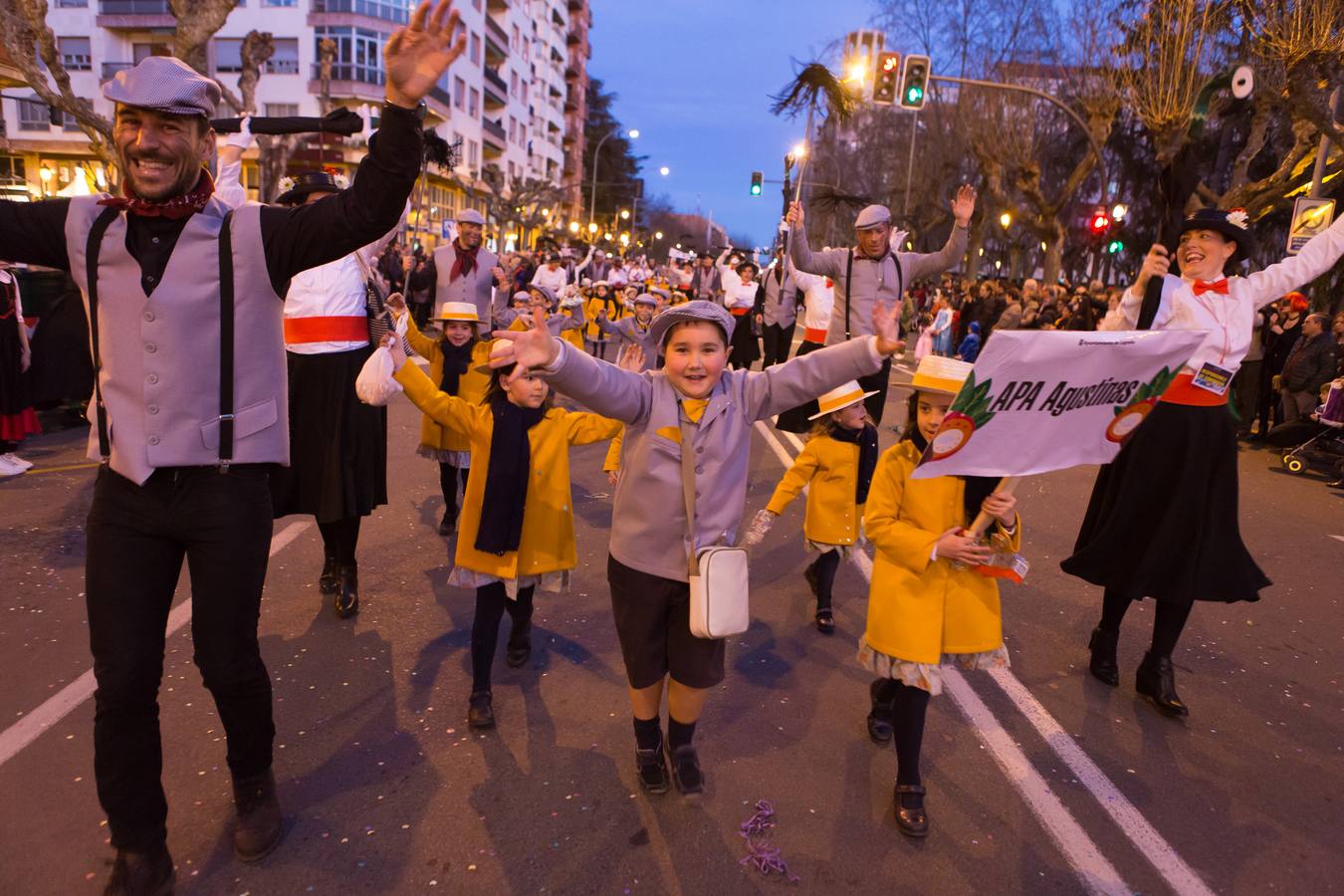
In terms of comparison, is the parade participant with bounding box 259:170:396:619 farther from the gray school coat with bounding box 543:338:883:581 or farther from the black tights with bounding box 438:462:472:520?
the gray school coat with bounding box 543:338:883:581

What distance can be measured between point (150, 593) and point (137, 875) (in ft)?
2.72

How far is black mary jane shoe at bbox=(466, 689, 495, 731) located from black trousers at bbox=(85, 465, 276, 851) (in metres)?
1.20

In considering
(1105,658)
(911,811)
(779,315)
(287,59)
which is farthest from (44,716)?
(287,59)

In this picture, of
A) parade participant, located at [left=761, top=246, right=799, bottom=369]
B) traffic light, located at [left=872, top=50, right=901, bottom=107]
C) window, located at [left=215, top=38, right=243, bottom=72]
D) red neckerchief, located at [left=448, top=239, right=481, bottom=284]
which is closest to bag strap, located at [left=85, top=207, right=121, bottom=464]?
red neckerchief, located at [left=448, top=239, right=481, bottom=284]

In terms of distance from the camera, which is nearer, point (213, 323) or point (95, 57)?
point (213, 323)

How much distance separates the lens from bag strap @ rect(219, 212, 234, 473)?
2500 millimetres

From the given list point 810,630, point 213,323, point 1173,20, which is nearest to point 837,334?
point 810,630

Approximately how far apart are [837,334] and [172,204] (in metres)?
4.79

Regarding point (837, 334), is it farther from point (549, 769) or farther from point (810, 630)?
point (549, 769)

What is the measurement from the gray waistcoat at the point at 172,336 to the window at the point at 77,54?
180ft

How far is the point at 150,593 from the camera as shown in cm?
259

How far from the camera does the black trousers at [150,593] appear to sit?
2.55 metres

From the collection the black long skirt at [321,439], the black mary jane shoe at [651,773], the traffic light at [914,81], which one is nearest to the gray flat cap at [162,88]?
the black long skirt at [321,439]

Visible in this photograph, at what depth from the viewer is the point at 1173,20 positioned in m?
17.6
